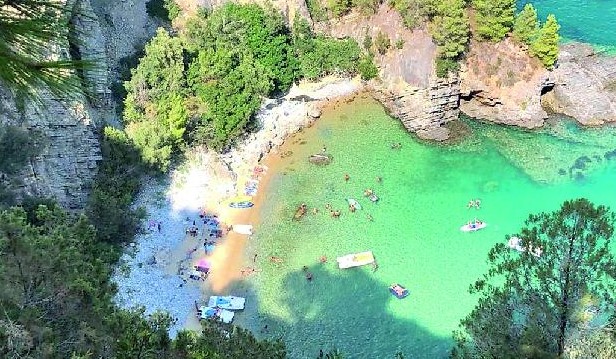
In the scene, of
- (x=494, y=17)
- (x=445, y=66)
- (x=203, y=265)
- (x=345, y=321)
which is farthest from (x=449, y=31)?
(x=203, y=265)

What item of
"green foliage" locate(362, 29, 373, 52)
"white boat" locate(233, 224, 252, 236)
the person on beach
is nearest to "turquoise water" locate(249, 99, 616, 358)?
the person on beach

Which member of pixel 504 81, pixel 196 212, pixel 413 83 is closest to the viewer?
pixel 196 212

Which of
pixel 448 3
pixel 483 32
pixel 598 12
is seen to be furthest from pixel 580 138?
pixel 598 12

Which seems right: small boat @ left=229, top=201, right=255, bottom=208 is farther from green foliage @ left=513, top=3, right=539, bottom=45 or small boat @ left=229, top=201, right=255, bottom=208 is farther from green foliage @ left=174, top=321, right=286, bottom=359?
green foliage @ left=513, top=3, right=539, bottom=45

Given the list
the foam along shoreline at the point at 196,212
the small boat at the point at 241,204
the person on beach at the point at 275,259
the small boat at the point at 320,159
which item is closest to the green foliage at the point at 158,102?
the foam along shoreline at the point at 196,212

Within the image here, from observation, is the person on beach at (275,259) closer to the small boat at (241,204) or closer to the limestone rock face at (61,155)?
the small boat at (241,204)

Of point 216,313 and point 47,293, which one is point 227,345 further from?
point 216,313
